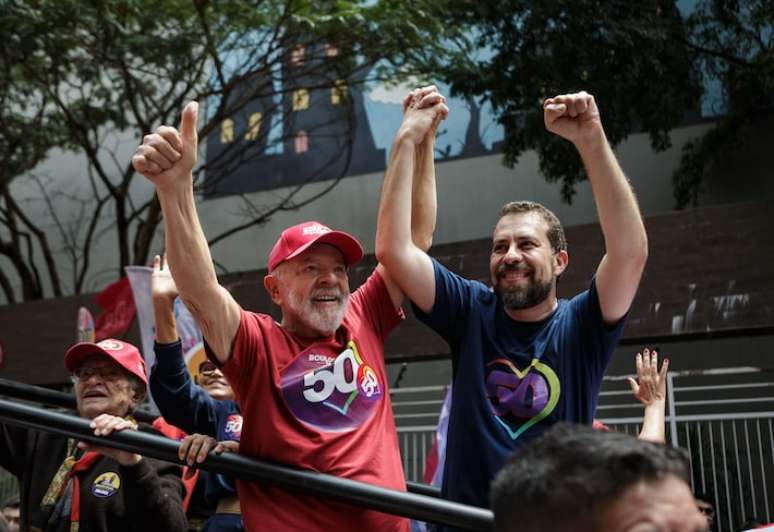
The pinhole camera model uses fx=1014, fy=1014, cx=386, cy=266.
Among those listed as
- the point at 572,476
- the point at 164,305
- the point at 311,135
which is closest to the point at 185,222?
the point at 164,305

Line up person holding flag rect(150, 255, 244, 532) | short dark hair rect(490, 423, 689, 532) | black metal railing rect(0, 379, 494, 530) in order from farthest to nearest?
person holding flag rect(150, 255, 244, 532) < black metal railing rect(0, 379, 494, 530) < short dark hair rect(490, 423, 689, 532)

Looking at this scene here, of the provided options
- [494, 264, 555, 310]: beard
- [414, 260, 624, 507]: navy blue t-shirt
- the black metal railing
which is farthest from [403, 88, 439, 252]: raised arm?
the black metal railing

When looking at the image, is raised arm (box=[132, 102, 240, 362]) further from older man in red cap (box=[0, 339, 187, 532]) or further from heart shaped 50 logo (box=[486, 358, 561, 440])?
heart shaped 50 logo (box=[486, 358, 561, 440])

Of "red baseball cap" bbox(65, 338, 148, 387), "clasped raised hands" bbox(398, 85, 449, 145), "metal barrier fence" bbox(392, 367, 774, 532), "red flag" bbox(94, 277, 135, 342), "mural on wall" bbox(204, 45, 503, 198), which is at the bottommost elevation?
"metal barrier fence" bbox(392, 367, 774, 532)

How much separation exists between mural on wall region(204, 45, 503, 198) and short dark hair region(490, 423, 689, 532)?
8.69m

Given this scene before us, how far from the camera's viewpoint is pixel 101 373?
3361 mm

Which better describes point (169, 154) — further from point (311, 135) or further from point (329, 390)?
point (311, 135)

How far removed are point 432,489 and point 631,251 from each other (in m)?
0.89

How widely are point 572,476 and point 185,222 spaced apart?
1.48m

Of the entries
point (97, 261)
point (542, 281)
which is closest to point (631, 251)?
point (542, 281)

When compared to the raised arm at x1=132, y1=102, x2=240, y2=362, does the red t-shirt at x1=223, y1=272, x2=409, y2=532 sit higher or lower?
lower

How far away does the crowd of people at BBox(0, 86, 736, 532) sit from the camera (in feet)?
8.43

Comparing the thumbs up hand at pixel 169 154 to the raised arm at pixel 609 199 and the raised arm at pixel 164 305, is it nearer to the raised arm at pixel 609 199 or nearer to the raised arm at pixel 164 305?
the raised arm at pixel 164 305

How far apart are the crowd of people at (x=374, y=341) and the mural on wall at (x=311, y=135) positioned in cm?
710
